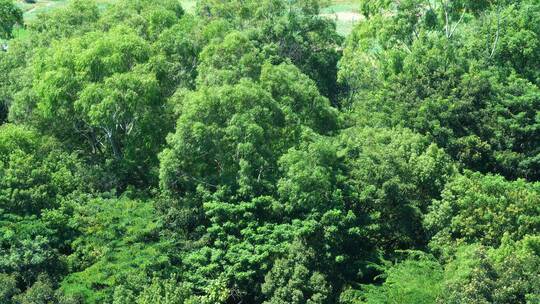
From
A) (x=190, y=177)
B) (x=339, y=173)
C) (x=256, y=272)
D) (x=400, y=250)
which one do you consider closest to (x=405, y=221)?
(x=400, y=250)

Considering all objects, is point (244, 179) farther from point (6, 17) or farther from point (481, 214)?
point (6, 17)

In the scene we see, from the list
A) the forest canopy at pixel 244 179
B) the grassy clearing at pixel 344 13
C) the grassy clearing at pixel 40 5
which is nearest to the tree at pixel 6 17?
the forest canopy at pixel 244 179

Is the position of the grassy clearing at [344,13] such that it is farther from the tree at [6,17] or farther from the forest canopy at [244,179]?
the forest canopy at [244,179]

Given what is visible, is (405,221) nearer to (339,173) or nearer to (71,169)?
(339,173)

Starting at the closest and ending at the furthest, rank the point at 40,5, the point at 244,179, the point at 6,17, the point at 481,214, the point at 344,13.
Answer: the point at 481,214 < the point at 244,179 < the point at 6,17 < the point at 344,13 < the point at 40,5

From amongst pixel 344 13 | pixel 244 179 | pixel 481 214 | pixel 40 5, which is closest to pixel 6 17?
pixel 244 179

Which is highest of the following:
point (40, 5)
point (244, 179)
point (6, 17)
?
point (40, 5)

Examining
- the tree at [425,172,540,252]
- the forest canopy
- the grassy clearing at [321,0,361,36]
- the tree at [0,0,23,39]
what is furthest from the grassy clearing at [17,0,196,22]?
the tree at [425,172,540,252]

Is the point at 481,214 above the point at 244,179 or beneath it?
above

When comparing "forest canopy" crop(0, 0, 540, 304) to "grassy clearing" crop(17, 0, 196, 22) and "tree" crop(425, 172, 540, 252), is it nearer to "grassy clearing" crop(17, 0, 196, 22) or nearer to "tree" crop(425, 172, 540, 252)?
"tree" crop(425, 172, 540, 252)
